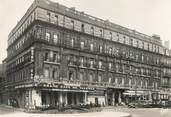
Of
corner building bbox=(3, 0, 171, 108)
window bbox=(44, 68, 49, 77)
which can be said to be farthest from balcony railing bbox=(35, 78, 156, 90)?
window bbox=(44, 68, 49, 77)

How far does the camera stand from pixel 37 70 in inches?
1624

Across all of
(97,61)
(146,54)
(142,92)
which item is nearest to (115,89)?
(97,61)

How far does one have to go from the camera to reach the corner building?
42.2 m

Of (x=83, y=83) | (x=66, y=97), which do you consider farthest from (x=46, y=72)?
(x=83, y=83)

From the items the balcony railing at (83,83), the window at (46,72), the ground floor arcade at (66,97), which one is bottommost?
the ground floor arcade at (66,97)

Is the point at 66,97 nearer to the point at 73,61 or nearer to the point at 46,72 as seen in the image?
the point at 46,72

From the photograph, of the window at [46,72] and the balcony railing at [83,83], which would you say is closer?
the balcony railing at [83,83]

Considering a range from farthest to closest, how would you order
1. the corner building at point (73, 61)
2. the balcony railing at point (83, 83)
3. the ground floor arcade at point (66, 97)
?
the balcony railing at point (83, 83) → the corner building at point (73, 61) → the ground floor arcade at point (66, 97)

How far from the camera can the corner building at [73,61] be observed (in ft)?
138

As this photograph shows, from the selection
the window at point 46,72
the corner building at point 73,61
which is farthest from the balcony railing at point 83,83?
the window at point 46,72

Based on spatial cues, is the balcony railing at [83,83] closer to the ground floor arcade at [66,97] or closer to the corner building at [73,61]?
the corner building at [73,61]

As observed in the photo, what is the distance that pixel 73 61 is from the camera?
47062 millimetres

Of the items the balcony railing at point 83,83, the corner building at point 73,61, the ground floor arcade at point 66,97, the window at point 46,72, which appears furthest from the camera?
the window at point 46,72

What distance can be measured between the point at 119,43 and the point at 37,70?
73.1 ft
